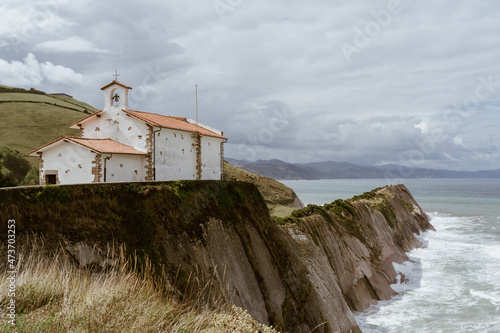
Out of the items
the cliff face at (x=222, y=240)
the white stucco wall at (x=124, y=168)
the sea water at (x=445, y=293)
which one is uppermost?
the white stucco wall at (x=124, y=168)

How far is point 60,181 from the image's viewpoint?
23.8 metres

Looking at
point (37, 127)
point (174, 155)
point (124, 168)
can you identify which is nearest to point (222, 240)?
point (124, 168)

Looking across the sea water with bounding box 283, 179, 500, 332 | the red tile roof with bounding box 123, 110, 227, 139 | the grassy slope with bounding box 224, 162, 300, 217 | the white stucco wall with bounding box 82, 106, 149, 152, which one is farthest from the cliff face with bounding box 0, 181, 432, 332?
the grassy slope with bounding box 224, 162, 300, 217

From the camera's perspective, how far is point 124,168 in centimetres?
2544

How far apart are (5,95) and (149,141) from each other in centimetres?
12362

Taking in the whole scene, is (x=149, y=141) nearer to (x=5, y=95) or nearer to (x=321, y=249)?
(x=321, y=249)

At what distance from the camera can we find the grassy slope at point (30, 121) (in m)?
83.2

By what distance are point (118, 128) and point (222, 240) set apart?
18.1 meters

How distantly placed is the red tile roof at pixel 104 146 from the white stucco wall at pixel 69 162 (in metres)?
0.40

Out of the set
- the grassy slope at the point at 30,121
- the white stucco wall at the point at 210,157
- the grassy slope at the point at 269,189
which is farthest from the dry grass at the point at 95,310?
the grassy slope at the point at 30,121

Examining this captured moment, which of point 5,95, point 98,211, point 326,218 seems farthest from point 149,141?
point 5,95

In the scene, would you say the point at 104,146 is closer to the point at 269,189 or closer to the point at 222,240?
the point at 222,240

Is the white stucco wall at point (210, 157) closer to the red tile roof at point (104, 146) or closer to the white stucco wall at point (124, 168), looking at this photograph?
the white stucco wall at point (124, 168)

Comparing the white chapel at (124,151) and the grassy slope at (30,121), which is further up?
the grassy slope at (30,121)
